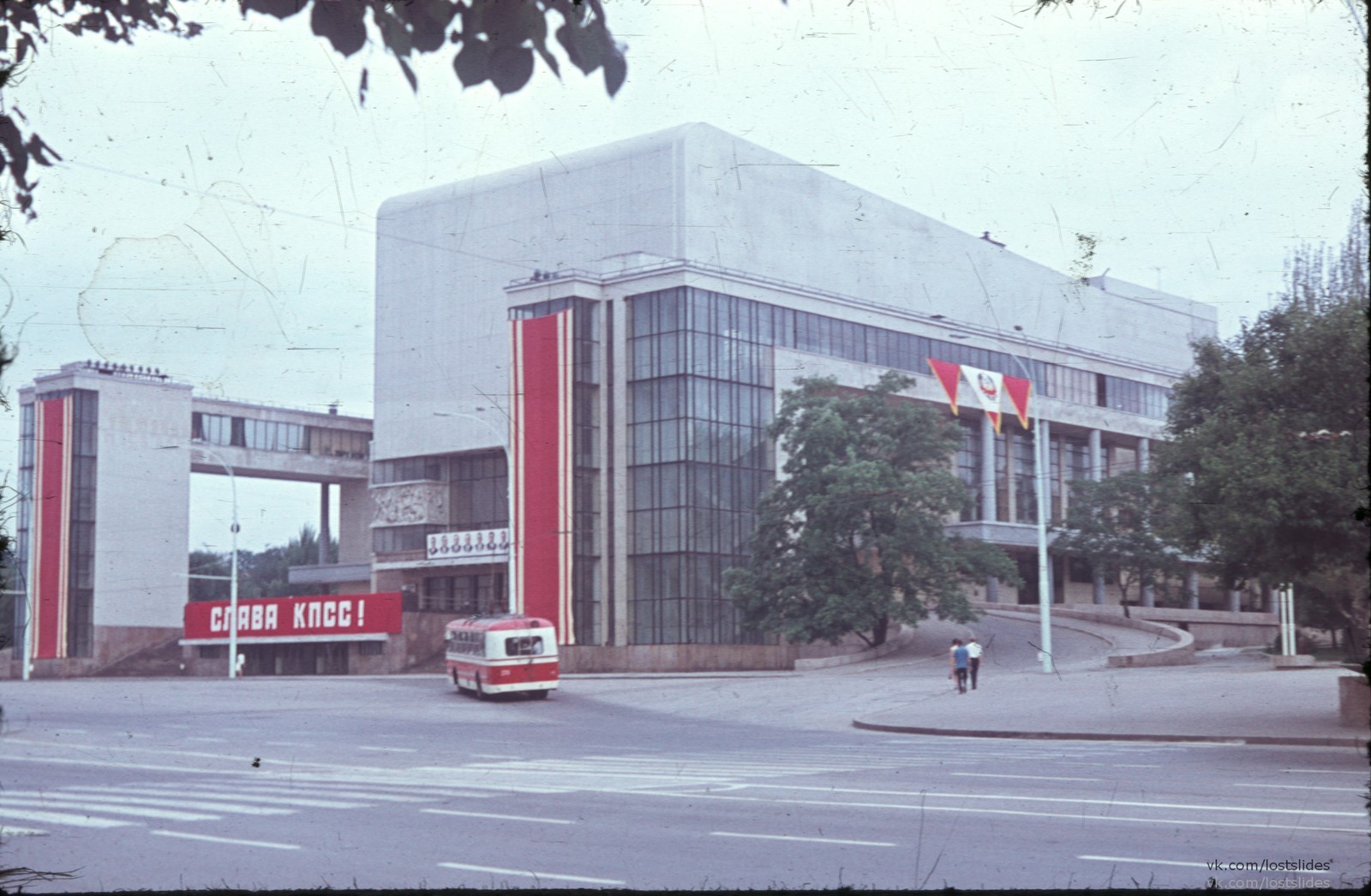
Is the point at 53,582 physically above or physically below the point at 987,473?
below

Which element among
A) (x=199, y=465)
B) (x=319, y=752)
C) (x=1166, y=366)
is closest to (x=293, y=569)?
(x=199, y=465)

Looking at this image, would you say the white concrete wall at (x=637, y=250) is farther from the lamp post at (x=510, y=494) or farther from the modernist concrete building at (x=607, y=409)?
the lamp post at (x=510, y=494)

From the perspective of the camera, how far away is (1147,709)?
29531 mm

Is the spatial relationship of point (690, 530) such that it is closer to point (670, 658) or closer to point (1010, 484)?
point (670, 658)

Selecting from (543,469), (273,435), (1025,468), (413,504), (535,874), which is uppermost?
(273,435)

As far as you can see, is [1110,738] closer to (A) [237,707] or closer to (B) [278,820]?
(B) [278,820]

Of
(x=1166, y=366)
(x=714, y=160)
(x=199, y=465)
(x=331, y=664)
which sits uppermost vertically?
(x=714, y=160)

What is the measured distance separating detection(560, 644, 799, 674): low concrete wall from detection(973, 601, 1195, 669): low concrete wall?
31.3 ft

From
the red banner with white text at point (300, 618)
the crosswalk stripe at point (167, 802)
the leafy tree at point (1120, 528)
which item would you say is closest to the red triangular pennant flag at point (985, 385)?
the leafy tree at point (1120, 528)

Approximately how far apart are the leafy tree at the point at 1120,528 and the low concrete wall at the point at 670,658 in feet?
60.0

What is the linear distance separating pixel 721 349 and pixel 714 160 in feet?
27.8

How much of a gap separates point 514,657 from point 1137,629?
3007 cm

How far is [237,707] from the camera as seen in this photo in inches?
1485

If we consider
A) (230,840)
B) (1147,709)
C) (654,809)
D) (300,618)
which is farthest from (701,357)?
(230,840)
